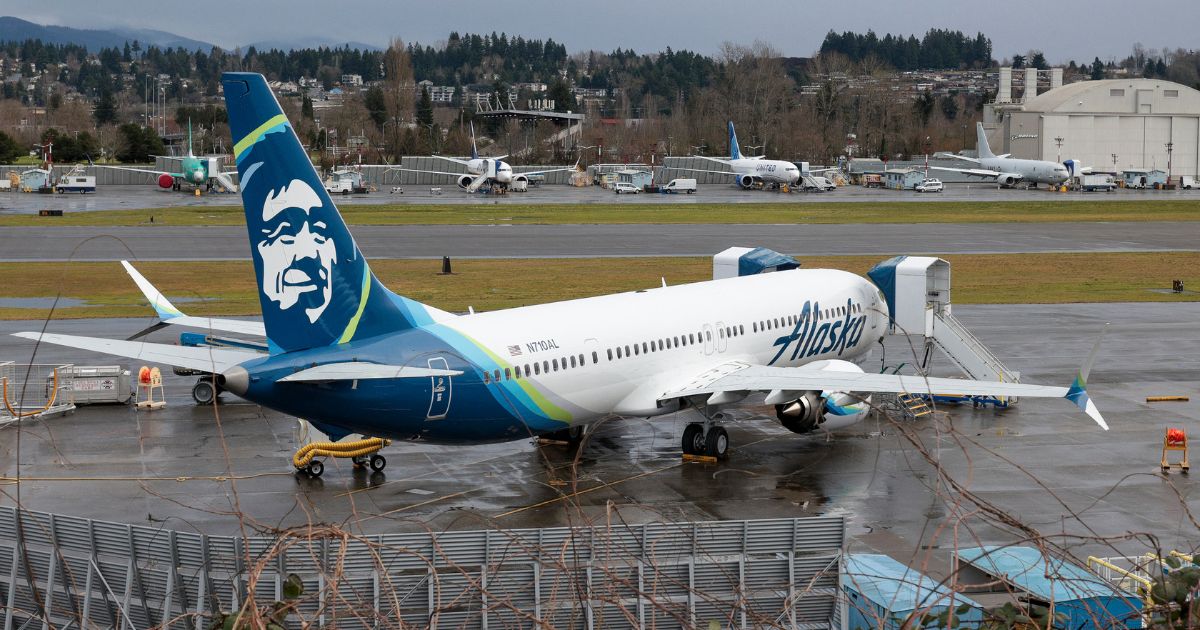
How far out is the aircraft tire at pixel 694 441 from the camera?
1267 inches

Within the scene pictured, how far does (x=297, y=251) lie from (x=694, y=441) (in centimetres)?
1212

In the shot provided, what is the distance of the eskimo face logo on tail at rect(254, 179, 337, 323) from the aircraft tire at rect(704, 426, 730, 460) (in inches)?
445

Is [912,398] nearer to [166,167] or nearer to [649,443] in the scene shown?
[649,443]

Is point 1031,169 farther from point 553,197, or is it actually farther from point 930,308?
point 930,308

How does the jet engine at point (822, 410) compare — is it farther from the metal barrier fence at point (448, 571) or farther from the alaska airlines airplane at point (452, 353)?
the metal barrier fence at point (448, 571)

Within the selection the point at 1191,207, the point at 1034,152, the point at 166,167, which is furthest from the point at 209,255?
the point at 1034,152

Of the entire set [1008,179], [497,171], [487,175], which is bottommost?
[1008,179]

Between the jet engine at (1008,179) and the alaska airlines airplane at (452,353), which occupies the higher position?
the jet engine at (1008,179)

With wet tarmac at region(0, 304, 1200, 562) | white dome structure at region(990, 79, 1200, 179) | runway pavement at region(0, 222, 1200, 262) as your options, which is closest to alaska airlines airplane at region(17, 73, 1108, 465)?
wet tarmac at region(0, 304, 1200, 562)

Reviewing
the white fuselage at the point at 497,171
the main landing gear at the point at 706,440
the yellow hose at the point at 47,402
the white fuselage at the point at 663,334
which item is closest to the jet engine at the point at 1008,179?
the white fuselage at the point at 497,171

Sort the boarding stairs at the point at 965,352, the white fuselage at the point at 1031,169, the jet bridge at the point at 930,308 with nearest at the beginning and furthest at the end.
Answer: the boarding stairs at the point at 965,352
the jet bridge at the point at 930,308
the white fuselage at the point at 1031,169

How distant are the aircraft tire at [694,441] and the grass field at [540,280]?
84.0 ft

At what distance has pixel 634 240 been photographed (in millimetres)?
90312

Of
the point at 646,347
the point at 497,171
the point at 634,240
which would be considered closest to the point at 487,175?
the point at 497,171
